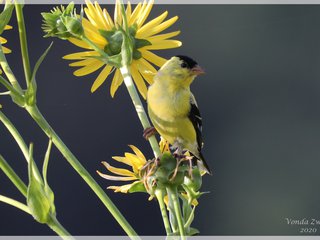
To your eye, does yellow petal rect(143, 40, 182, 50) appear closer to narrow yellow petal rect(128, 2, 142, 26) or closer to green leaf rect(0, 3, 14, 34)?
narrow yellow petal rect(128, 2, 142, 26)

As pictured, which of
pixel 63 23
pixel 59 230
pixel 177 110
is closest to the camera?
pixel 59 230

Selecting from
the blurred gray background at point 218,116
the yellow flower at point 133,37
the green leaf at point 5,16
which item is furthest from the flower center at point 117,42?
the blurred gray background at point 218,116

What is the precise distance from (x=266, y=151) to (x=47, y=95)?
673mm

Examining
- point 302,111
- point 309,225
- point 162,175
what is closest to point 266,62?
point 302,111

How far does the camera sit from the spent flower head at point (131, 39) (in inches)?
28.2

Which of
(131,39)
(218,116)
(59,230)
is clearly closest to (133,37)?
(131,39)

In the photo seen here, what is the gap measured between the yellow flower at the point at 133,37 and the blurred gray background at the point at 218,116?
1064 mm

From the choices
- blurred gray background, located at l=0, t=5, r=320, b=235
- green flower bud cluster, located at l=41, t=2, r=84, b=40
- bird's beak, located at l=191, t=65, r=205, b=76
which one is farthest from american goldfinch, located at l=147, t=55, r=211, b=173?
blurred gray background, located at l=0, t=5, r=320, b=235

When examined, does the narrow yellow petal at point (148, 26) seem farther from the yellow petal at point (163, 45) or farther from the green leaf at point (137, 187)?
the green leaf at point (137, 187)

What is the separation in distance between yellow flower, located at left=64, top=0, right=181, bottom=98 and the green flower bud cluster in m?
0.02

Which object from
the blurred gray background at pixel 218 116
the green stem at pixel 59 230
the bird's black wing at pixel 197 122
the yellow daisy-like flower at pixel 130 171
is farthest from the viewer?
the blurred gray background at pixel 218 116

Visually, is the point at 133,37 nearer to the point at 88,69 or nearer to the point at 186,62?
the point at 88,69

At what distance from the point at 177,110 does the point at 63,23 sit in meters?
0.19

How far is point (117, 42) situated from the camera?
730 mm
